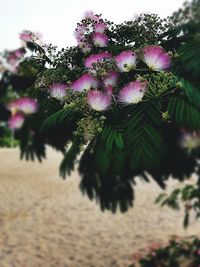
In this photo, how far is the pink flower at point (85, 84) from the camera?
132cm

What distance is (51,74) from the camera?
1.49 metres

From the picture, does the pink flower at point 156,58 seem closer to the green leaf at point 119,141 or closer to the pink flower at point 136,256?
the green leaf at point 119,141

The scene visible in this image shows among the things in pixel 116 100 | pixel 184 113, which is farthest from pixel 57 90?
pixel 184 113

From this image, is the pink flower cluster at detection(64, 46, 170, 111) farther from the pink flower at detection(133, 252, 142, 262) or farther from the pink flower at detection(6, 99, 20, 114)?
the pink flower at detection(133, 252, 142, 262)

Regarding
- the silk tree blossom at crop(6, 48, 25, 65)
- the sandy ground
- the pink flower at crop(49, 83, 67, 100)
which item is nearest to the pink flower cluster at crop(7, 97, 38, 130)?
the pink flower at crop(49, 83, 67, 100)

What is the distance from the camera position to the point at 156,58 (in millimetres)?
1291

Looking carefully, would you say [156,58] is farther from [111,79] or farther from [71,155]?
[71,155]

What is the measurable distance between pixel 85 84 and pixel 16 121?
0.24 m

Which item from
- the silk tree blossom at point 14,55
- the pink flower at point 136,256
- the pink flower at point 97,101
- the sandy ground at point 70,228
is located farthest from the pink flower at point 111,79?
the sandy ground at point 70,228

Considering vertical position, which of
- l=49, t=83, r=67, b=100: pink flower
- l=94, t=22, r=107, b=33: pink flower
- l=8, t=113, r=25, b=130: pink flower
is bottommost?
l=8, t=113, r=25, b=130: pink flower

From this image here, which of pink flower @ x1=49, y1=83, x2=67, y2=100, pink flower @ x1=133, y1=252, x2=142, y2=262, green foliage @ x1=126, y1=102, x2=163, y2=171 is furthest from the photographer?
pink flower @ x1=133, y1=252, x2=142, y2=262

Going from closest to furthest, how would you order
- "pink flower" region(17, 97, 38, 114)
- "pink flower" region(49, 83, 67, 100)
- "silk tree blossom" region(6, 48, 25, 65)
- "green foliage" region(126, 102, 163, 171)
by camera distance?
"green foliage" region(126, 102, 163, 171) < "pink flower" region(17, 97, 38, 114) < "pink flower" region(49, 83, 67, 100) < "silk tree blossom" region(6, 48, 25, 65)

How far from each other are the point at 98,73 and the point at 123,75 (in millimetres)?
108

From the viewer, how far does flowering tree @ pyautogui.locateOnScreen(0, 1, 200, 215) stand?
3.80 feet
